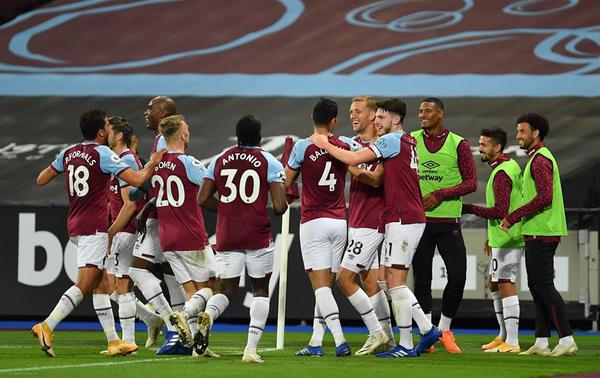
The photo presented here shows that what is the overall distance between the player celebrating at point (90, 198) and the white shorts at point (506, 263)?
3.78m

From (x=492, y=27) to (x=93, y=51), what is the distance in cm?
728

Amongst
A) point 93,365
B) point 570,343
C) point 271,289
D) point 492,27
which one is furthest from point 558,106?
point 93,365

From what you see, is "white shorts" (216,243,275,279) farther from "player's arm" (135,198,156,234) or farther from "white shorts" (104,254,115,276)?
"white shorts" (104,254,115,276)

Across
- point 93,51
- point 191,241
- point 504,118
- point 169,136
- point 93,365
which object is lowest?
point 93,365

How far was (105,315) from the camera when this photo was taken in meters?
11.2

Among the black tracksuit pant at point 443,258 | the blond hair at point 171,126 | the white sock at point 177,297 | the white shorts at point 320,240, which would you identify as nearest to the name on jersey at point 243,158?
the blond hair at point 171,126

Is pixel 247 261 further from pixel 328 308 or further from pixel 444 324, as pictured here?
pixel 444 324

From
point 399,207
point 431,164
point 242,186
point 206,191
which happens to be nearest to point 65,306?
point 206,191

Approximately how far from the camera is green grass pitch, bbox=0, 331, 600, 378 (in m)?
9.41

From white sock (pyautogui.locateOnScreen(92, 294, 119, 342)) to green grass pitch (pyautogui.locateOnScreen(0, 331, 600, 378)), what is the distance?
0.72 feet

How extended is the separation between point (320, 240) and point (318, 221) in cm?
17

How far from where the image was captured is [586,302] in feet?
51.8

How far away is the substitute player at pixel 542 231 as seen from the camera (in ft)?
38.8

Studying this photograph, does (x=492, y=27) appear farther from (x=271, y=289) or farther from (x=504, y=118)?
(x=271, y=289)
